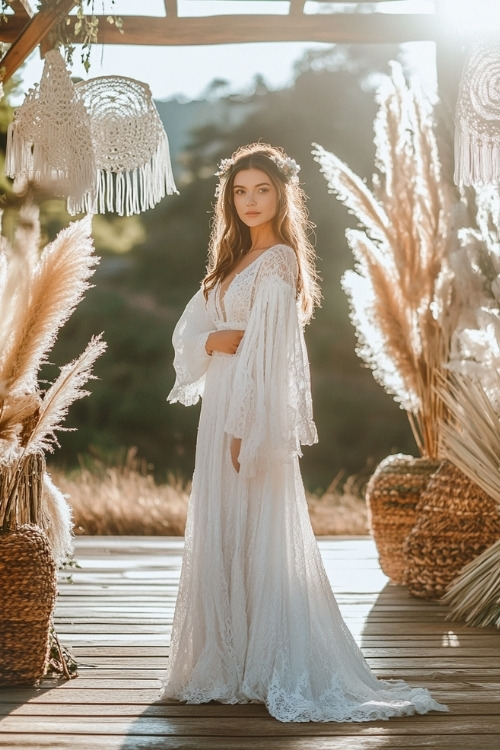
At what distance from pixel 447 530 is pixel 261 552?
1617 mm

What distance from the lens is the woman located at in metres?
2.65

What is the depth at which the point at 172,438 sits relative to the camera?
11508mm

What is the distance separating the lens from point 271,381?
273 cm

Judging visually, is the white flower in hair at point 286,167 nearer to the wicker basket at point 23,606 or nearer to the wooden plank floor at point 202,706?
the wicker basket at point 23,606

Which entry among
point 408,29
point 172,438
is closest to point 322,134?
point 172,438

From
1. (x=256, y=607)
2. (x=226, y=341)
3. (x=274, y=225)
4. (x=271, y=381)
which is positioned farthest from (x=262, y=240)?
(x=256, y=607)

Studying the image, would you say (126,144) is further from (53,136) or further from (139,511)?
(139,511)

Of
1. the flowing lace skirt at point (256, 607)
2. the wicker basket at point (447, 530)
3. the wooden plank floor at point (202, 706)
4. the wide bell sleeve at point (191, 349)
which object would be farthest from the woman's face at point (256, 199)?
the wicker basket at point (447, 530)

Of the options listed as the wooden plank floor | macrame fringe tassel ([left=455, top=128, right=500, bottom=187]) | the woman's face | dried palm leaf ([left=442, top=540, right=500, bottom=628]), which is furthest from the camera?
dried palm leaf ([left=442, top=540, right=500, bottom=628])

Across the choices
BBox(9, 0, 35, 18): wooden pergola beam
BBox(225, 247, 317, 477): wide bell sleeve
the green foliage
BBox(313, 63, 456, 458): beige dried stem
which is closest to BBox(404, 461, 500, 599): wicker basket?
BBox(313, 63, 456, 458): beige dried stem

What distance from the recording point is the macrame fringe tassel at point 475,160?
3.24 m

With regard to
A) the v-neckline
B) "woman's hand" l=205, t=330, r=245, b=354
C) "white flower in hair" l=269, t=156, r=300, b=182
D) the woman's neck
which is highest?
"white flower in hair" l=269, t=156, r=300, b=182

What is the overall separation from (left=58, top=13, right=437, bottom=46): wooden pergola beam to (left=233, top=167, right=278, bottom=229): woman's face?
2211mm

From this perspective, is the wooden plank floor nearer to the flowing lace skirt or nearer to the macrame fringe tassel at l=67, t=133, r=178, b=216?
the flowing lace skirt
